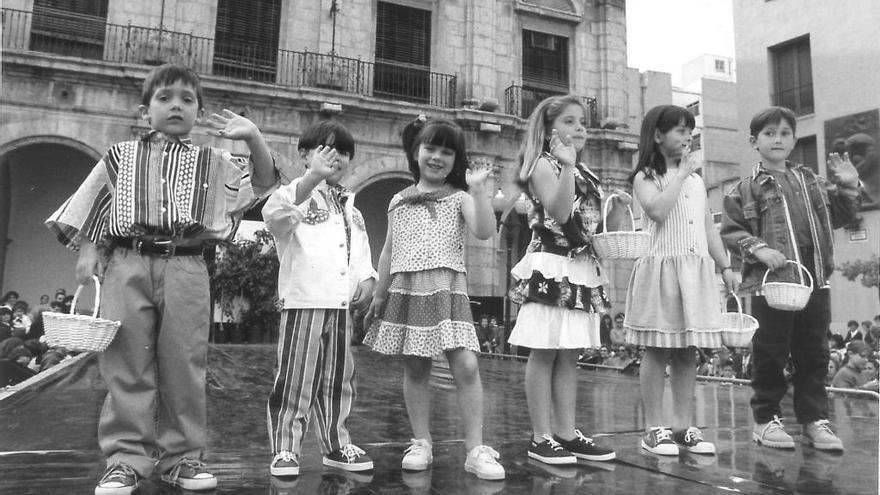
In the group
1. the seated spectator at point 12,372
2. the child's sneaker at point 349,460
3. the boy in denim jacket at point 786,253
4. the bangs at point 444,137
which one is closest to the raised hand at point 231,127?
the bangs at point 444,137

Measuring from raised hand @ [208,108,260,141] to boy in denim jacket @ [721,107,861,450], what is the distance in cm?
272

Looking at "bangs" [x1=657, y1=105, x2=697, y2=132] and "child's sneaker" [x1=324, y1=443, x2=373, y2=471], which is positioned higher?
"bangs" [x1=657, y1=105, x2=697, y2=132]

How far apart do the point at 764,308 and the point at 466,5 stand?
1318 centimetres

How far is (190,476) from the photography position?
2.39 meters

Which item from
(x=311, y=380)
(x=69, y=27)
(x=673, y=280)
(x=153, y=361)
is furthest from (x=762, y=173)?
(x=69, y=27)

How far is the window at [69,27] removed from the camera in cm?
1231

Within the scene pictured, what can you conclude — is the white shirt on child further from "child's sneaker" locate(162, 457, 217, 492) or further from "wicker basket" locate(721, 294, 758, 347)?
"wicker basket" locate(721, 294, 758, 347)

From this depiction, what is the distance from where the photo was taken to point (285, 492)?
2377 mm

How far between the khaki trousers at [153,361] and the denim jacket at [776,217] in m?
2.92

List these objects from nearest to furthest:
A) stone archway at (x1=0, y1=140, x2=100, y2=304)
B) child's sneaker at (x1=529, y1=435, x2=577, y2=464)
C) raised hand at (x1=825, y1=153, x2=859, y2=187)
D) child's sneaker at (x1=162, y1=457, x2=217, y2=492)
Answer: child's sneaker at (x1=162, y1=457, x2=217, y2=492) → child's sneaker at (x1=529, y1=435, x2=577, y2=464) → raised hand at (x1=825, y1=153, x2=859, y2=187) → stone archway at (x1=0, y1=140, x2=100, y2=304)

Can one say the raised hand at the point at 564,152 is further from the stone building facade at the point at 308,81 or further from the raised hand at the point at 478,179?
the stone building facade at the point at 308,81

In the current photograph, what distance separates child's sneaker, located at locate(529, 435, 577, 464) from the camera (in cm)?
285

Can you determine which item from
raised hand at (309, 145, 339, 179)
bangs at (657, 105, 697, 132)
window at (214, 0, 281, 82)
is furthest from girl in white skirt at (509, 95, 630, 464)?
window at (214, 0, 281, 82)

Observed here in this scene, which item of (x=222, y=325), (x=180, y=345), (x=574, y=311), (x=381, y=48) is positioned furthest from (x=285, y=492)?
(x=381, y=48)
